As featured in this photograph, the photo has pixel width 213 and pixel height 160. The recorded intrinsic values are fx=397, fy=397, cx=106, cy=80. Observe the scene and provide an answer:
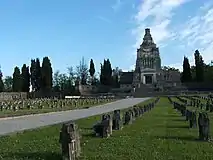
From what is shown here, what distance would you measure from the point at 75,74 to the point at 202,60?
4756cm

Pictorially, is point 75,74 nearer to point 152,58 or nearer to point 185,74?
point 152,58

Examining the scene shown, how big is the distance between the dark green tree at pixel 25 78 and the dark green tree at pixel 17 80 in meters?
1.46

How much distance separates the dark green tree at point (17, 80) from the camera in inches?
4894

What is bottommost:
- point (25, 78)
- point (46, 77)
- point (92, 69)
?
point (46, 77)

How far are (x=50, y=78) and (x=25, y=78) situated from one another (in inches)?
421

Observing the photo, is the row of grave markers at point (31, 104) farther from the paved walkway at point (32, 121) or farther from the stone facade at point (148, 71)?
the stone facade at point (148, 71)

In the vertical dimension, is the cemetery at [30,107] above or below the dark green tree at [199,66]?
below

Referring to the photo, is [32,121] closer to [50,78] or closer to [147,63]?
[50,78]

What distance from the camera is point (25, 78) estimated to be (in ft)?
422

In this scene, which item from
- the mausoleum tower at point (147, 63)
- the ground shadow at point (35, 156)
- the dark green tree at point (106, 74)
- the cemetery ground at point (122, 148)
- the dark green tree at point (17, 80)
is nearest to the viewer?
the ground shadow at point (35, 156)

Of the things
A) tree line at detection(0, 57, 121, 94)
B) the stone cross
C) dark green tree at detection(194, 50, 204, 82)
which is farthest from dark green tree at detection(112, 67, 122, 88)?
the stone cross

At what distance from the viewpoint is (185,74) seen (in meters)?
143

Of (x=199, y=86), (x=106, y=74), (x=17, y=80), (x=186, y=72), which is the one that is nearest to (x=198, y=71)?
(x=186, y=72)

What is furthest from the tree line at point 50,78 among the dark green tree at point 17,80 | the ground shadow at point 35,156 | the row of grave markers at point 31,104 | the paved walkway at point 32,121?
the ground shadow at point 35,156
